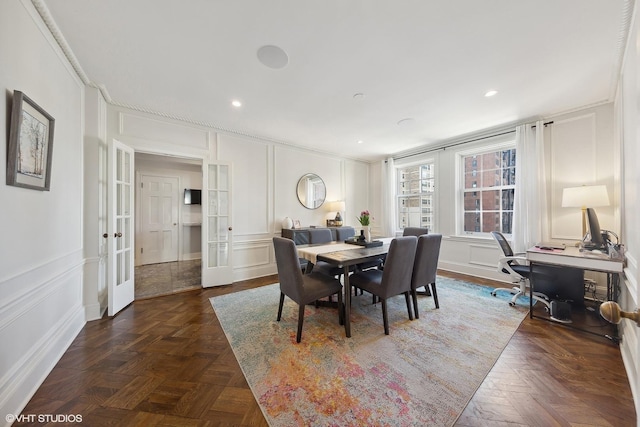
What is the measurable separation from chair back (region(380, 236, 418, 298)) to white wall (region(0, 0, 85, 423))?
254cm

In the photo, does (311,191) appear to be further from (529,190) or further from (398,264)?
(529,190)

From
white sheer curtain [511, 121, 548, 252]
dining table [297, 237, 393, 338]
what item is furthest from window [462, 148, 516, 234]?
dining table [297, 237, 393, 338]

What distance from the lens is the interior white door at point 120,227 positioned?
250cm

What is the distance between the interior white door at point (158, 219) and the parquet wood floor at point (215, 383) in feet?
9.81

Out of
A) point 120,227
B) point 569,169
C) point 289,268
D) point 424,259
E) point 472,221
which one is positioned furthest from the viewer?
point 472,221

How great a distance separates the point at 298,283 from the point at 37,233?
6.29 ft

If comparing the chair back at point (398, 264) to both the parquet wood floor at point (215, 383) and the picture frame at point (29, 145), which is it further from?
the picture frame at point (29, 145)

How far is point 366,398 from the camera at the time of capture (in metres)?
1.39

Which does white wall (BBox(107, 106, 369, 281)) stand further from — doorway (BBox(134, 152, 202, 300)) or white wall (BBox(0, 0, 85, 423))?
white wall (BBox(0, 0, 85, 423))

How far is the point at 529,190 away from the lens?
318 cm

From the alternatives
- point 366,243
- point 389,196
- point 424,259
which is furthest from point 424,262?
point 389,196

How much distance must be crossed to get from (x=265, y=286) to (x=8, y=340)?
2.43 metres

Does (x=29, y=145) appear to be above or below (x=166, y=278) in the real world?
above

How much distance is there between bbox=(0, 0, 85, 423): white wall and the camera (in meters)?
1.28
